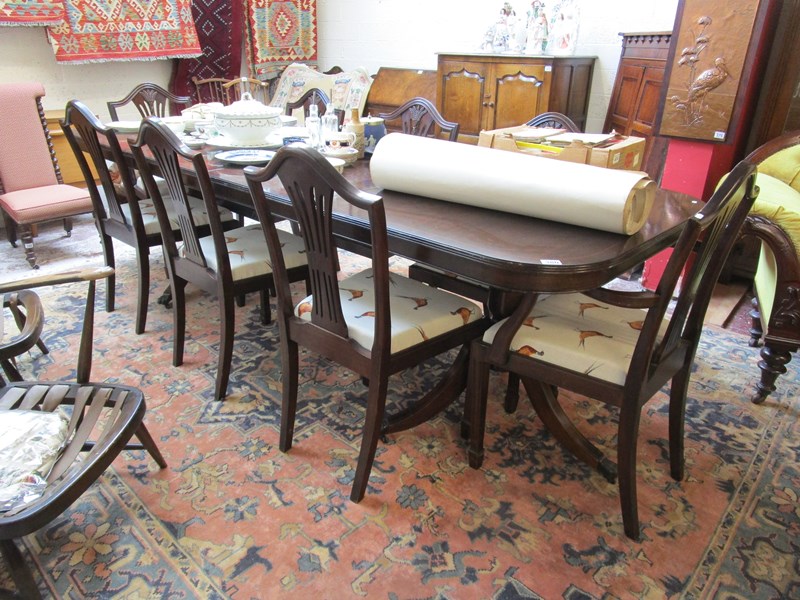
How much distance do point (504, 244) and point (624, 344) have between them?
440 mm

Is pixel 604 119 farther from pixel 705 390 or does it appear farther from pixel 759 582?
pixel 759 582

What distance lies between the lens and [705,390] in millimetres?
2150

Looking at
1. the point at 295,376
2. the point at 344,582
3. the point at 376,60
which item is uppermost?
the point at 376,60

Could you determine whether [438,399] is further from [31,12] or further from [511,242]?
[31,12]

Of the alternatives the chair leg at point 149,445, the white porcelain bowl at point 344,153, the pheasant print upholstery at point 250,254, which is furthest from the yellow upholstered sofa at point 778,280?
the chair leg at point 149,445

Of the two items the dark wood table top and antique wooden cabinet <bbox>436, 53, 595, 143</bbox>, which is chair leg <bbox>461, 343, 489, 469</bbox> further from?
antique wooden cabinet <bbox>436, 53, 595, 143</bbox>

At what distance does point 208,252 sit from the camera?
2.05 m

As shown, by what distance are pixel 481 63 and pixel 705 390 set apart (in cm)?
245

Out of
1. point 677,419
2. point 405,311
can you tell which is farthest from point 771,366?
point 405,311

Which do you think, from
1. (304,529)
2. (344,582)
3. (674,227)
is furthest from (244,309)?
(674,227)

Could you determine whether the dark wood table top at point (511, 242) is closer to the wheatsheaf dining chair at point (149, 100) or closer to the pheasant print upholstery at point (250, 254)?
the pheasant print upholstery at point (250, 254)

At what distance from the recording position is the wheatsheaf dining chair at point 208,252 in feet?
6.02

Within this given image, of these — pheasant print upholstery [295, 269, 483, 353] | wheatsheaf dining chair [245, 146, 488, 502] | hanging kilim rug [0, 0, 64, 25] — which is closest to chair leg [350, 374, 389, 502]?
wheatsheaf dining chair [245, 146, 488, 502]

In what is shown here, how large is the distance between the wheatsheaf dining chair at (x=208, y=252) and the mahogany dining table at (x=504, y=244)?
21 centimetres
